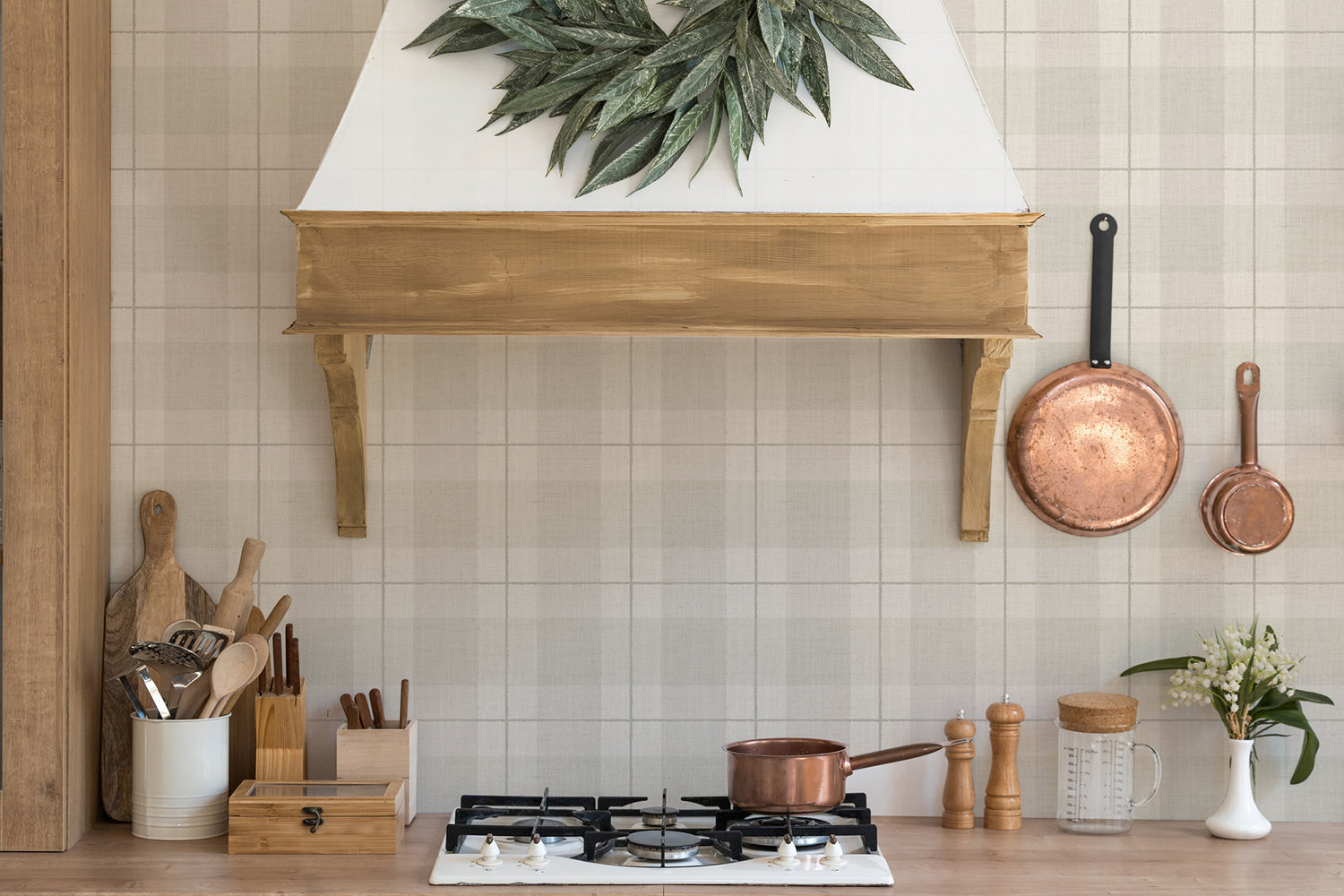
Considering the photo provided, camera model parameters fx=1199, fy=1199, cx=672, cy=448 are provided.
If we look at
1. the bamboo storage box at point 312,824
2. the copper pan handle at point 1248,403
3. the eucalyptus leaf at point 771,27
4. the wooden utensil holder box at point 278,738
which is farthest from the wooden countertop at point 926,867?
the eucalyptus leaf at point 771,27

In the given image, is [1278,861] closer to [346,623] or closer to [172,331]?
[346,623]

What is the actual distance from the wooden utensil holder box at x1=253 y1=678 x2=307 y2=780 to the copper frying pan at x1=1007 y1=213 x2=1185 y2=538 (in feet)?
4.10

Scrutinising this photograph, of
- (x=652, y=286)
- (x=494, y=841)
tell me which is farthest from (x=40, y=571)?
(x=652, y=286)

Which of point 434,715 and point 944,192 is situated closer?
point 944,192

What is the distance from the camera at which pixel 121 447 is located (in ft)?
6.64

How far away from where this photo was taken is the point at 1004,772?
1926mm

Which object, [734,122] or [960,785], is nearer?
[734,122]

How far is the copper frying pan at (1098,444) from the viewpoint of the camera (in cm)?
202

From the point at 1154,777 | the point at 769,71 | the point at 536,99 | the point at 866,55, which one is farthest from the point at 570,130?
the point at 1154,777

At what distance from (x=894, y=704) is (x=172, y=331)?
1.38m

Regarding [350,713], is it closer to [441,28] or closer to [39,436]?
[39,436]

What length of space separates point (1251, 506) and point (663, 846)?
113 cm

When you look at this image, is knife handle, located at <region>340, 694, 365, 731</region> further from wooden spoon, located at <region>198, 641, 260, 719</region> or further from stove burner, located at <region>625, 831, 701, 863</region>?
stove burner, located at <region>625, 831, 701, 863</region>

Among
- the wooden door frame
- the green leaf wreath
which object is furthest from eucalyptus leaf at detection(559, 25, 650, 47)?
the wooden door frame
